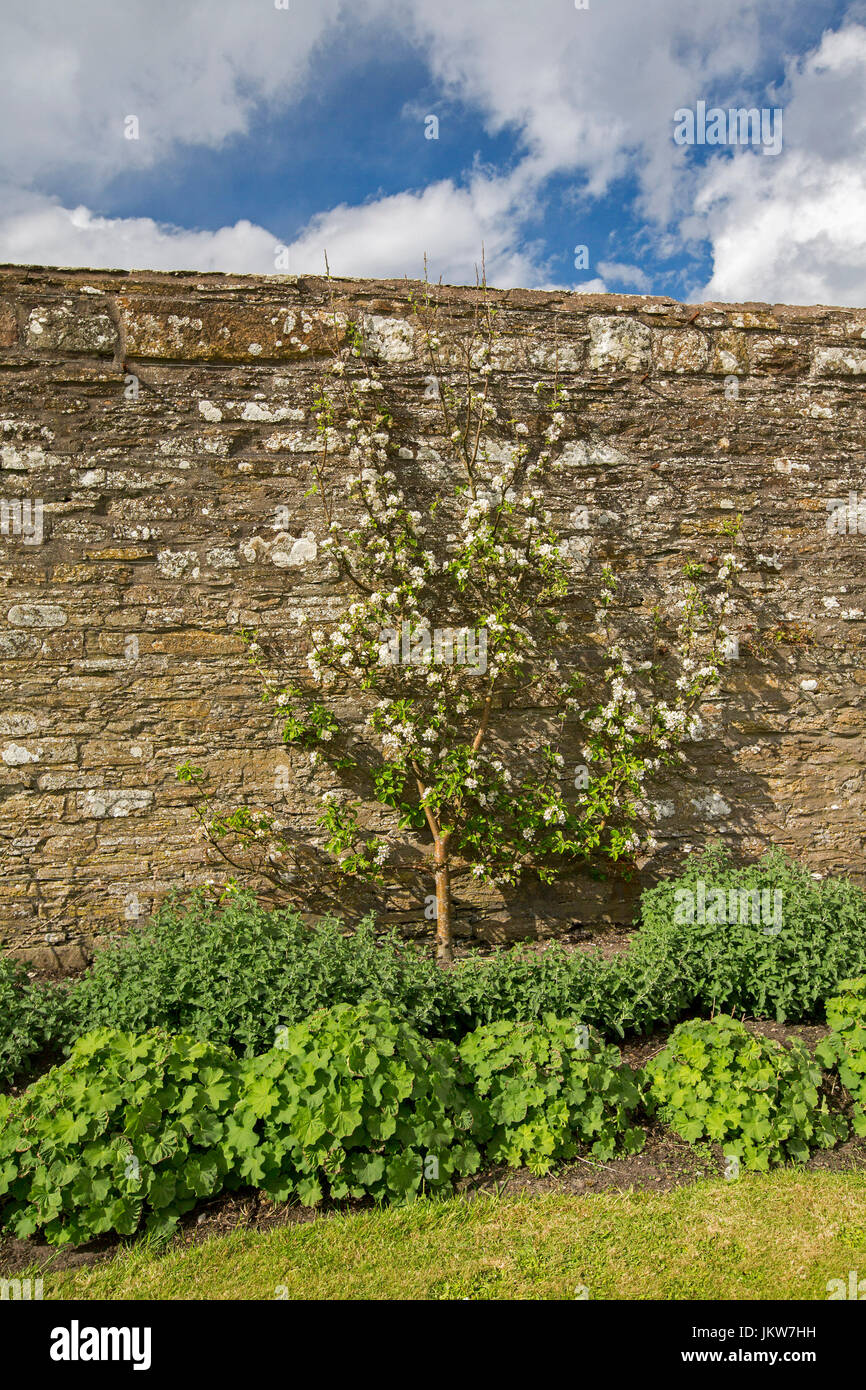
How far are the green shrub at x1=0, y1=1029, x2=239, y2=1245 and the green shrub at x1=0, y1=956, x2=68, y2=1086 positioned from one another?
0.62m

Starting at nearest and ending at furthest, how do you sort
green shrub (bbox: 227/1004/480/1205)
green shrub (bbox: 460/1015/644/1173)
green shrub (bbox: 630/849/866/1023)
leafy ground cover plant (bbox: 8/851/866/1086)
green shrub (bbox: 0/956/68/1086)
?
green shrub (bbox: 227/1004/480/1205) → green shrub (bbox: 460/1015/644/1173) → green shrub (bbox: 0/956/68/1086) → leafy ground cover plant (bbox: 8/851/866/1086) → green shrub (bbox: 630/849/866/1023)

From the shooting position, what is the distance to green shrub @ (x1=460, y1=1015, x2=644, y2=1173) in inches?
137

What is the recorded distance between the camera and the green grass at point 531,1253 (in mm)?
2885

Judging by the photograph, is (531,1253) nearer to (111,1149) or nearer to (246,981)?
(111,1149)

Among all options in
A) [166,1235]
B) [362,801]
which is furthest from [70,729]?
[166,1235]

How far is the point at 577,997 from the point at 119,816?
9.26 ft

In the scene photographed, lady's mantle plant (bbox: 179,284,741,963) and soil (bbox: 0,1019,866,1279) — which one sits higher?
lady's mantle plant (bbox: 179,284,741,963)

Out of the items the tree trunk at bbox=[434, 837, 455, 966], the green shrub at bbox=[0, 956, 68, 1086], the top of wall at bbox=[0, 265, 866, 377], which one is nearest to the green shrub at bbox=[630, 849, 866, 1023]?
the tree trunk at bbox=[434, 837, 455, 966]

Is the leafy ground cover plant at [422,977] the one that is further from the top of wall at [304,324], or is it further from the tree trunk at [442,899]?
the top of wall at [304,324]

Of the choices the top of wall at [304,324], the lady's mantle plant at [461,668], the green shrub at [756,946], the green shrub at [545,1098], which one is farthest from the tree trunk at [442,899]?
the top of wall at [304,324]

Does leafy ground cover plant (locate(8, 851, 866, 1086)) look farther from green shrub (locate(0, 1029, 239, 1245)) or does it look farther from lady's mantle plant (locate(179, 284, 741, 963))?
lady's mantle plant (locate(179, 284, 741, 963))

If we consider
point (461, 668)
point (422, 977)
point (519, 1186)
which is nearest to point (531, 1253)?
point (519, 1186)

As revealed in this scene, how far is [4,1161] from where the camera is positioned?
3172mm
